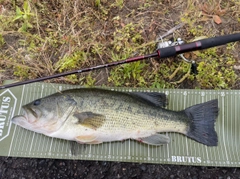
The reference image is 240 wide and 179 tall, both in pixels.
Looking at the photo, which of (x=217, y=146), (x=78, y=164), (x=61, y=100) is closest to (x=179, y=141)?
(x=217, y=146)

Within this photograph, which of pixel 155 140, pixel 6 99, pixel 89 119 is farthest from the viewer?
pixel 6 99

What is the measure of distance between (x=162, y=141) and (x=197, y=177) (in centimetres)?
63

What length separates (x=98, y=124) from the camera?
10.4 ft

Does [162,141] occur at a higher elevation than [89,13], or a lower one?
lower

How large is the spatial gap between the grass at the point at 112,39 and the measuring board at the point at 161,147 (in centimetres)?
25

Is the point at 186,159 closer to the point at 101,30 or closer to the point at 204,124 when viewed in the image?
the point at 204,124

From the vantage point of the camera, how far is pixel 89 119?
10.3 ft

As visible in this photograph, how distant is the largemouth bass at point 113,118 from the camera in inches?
124

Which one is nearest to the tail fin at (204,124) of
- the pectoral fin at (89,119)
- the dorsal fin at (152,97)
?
the dorsal fin at (152,97)

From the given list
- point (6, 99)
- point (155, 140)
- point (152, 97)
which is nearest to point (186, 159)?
point (155, 140)

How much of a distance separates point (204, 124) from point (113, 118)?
1.15 meters

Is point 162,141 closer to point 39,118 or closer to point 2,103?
point 39,118

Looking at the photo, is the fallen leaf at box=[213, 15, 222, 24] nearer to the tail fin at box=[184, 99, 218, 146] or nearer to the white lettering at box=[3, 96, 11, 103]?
the tail fin at box=[184, 99, 218, 146]

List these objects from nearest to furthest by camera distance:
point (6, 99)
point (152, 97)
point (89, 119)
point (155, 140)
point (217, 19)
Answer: point (89, 119) → point (155, 140) → point (152, 97) → point (6, 99) → point (217, 19)
